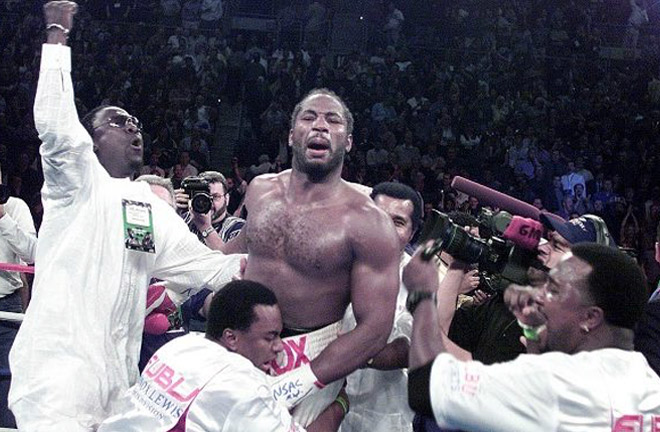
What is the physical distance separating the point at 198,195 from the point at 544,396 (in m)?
2.79

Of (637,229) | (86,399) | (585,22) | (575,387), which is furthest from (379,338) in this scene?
(585,22)

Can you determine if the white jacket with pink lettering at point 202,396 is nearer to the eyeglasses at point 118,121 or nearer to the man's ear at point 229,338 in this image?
the man's ear at point 229,338

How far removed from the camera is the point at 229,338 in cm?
286

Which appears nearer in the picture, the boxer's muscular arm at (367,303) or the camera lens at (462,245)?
the camera lens at (462,245)

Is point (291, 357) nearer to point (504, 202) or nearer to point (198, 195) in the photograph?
point (504, 202)

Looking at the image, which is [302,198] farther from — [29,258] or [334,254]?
[29,258]

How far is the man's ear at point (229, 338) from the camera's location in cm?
286

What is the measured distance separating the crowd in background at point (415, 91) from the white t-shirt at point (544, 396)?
794 cm

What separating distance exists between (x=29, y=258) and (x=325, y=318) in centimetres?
276

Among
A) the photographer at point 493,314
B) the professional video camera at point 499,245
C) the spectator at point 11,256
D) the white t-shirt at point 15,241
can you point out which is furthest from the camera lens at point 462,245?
the white t-shirt at point 15,241

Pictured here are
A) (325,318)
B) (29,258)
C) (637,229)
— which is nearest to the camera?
(325,318)

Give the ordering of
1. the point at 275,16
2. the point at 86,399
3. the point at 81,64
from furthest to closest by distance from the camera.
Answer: the point at 275,16, the point at 81,64, the point at 86,399

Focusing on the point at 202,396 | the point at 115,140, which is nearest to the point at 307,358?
the point at 202,396

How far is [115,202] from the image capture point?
324cm
